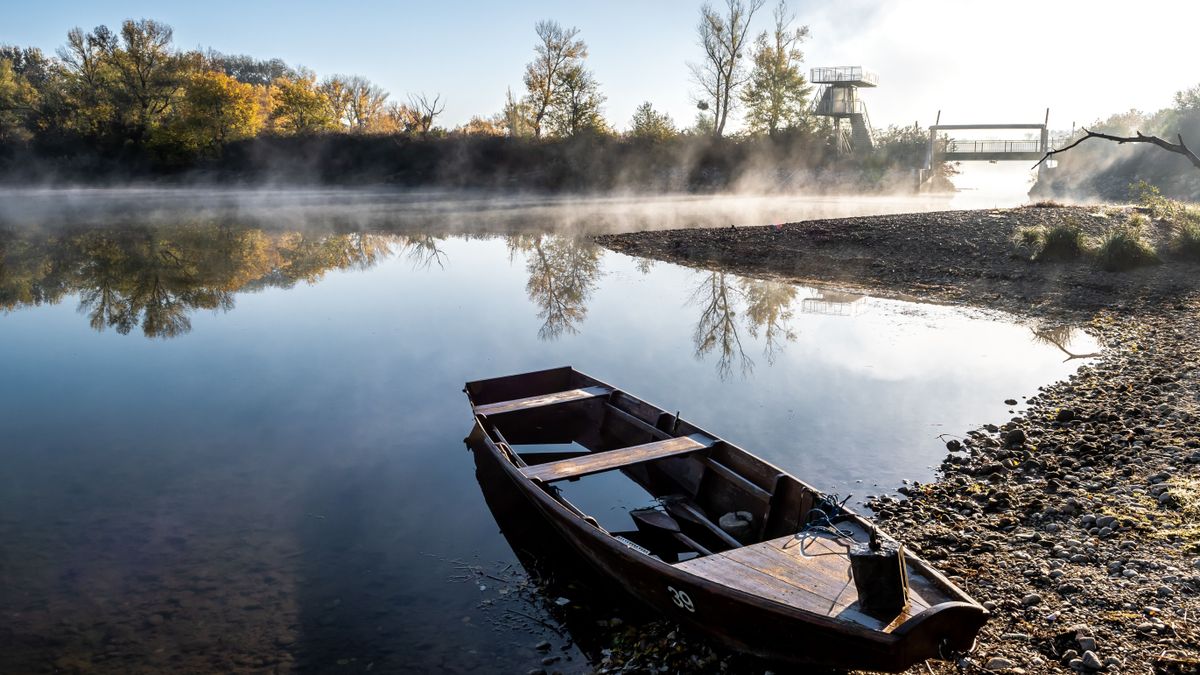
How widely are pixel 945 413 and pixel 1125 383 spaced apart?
2.71 m

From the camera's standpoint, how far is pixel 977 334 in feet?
51.5

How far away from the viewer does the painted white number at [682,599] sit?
5.63 m

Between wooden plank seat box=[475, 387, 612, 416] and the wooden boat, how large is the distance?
25 millimetres

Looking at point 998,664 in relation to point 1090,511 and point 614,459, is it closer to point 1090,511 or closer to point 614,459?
point 1090,511

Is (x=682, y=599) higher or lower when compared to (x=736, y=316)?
lower

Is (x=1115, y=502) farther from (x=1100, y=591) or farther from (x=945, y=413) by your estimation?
(x=945, y=413)

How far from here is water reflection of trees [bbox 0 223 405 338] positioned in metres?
19.7

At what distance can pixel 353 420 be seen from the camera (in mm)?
11156

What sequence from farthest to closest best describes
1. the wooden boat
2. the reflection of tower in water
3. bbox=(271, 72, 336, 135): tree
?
bbox=(271, 72, 336, 135): tree
the reflection of tower in water
the wooden boat

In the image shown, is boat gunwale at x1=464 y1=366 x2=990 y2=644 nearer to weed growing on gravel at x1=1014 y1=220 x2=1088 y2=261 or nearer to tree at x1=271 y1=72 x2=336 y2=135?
weed growing on gravel at x1=1014 y1=220 x2=1088 y2=261

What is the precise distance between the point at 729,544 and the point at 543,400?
3.62m

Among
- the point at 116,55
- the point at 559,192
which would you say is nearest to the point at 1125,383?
the point at 559,192

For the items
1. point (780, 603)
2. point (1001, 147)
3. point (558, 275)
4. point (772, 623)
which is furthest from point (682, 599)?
point (1001, 147)

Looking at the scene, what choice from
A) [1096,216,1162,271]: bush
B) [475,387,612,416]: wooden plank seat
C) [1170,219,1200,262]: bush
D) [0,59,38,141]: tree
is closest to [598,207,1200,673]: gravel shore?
[1096,216,1162,271]: bush
